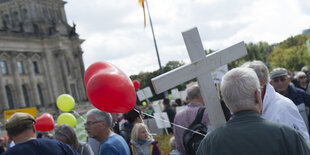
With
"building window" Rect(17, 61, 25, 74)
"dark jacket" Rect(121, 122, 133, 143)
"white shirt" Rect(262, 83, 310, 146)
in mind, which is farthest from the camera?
"building window" Rect(17, 61, 25, 74)

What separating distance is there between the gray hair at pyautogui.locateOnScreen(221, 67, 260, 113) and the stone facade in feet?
136

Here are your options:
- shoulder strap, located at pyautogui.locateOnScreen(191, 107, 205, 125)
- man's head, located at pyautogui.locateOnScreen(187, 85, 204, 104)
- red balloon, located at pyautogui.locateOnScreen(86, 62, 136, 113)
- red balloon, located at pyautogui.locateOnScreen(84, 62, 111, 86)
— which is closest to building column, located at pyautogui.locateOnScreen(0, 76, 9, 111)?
man's head, located at pyautogui.locateOnScreen(187, 85, 204, 104)

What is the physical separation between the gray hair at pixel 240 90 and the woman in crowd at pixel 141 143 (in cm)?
271

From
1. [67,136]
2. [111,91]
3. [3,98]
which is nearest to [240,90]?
[111,91]

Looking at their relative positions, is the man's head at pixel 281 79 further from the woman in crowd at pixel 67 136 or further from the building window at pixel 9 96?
the building window at pixel 9 96

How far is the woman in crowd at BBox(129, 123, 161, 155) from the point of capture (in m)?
4.79

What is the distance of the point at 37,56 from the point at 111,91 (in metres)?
47.0

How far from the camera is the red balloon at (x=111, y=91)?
10.4 ft

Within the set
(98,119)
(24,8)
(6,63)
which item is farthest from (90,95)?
(24,8)

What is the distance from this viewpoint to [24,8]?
49.4 m

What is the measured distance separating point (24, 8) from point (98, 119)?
50172mm

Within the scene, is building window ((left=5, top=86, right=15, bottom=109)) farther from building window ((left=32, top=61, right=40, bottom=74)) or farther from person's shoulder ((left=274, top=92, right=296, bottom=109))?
person's shoulder ((left=274, top=92, right=296, bottom=109))

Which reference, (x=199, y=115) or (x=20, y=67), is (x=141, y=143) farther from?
(x=20, y=67)

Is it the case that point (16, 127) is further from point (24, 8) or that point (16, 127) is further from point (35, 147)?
point (24, 8)
